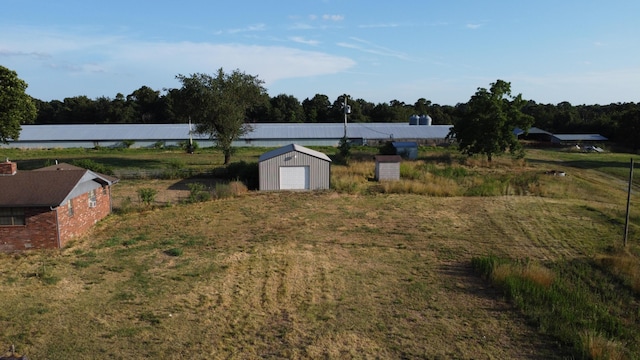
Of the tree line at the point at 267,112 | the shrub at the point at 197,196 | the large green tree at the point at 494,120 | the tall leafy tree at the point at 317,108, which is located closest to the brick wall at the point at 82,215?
the shrub at the point at 197,196

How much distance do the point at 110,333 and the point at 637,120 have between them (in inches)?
2817

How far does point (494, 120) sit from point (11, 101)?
37.2 metres


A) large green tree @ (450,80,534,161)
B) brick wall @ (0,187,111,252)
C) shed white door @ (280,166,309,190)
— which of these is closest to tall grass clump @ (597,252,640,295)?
shed white door @ (280,166,309,190)

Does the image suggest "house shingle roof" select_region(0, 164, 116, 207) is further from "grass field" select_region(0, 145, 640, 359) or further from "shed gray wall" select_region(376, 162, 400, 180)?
"shed gray wall" select_region(376, 162, 400, 180)

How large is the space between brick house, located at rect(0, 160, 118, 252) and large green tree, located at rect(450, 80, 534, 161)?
33497 millimetres

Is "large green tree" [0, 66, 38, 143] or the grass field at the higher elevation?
"large green tree" [0, 66, 38, 143]

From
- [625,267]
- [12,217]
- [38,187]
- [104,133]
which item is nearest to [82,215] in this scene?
[38,187]

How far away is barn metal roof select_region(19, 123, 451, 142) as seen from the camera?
65.8 meters

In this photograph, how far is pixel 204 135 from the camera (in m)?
63.6

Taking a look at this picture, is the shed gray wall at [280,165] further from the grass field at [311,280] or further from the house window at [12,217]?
the house window at [12,217]

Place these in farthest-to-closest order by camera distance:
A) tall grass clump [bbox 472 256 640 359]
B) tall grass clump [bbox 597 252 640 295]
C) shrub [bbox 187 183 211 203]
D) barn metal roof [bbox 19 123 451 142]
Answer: barn metal roof [bbox 19 123 451 142] → shrub [bbox 187 183 211 203] → tall grass clump [bbox 597 252 640 295] → tall grass clump [bbox 472 256 640 359]

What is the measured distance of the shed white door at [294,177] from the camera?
100ft

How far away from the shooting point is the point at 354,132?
6962 centimetres

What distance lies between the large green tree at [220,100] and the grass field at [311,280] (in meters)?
12.9
